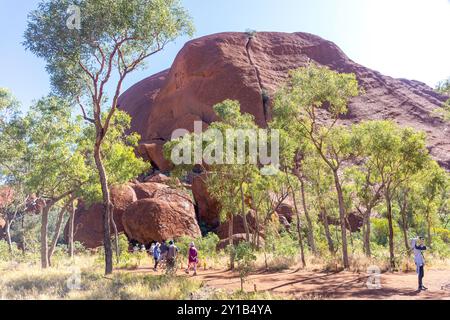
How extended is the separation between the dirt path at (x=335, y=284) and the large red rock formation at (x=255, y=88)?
32.3 m

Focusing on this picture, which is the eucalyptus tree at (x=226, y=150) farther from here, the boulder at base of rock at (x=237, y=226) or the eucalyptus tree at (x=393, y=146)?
the boulder at base of rock at (x=237, y=226)

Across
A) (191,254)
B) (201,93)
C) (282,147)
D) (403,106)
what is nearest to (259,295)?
(191,254)

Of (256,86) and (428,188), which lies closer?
(428,188)

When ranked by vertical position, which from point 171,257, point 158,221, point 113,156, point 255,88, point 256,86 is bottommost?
point 171,257

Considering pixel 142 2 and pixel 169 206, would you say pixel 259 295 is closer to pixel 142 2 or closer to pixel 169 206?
pixel 142 2

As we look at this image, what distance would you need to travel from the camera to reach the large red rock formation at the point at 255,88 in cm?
4866

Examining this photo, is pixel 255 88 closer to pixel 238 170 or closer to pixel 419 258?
pixel 238 170

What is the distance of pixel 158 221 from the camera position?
1143 inches

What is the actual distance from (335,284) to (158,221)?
738 inches

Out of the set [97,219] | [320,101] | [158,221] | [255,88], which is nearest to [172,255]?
[320,101]

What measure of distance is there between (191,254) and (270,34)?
5109 cm

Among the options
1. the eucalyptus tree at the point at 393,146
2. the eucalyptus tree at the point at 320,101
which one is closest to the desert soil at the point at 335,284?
the eucalyptus tree at the point at 320,101

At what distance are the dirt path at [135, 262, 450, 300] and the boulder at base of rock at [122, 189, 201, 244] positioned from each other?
520 inches

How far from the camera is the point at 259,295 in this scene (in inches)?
398
